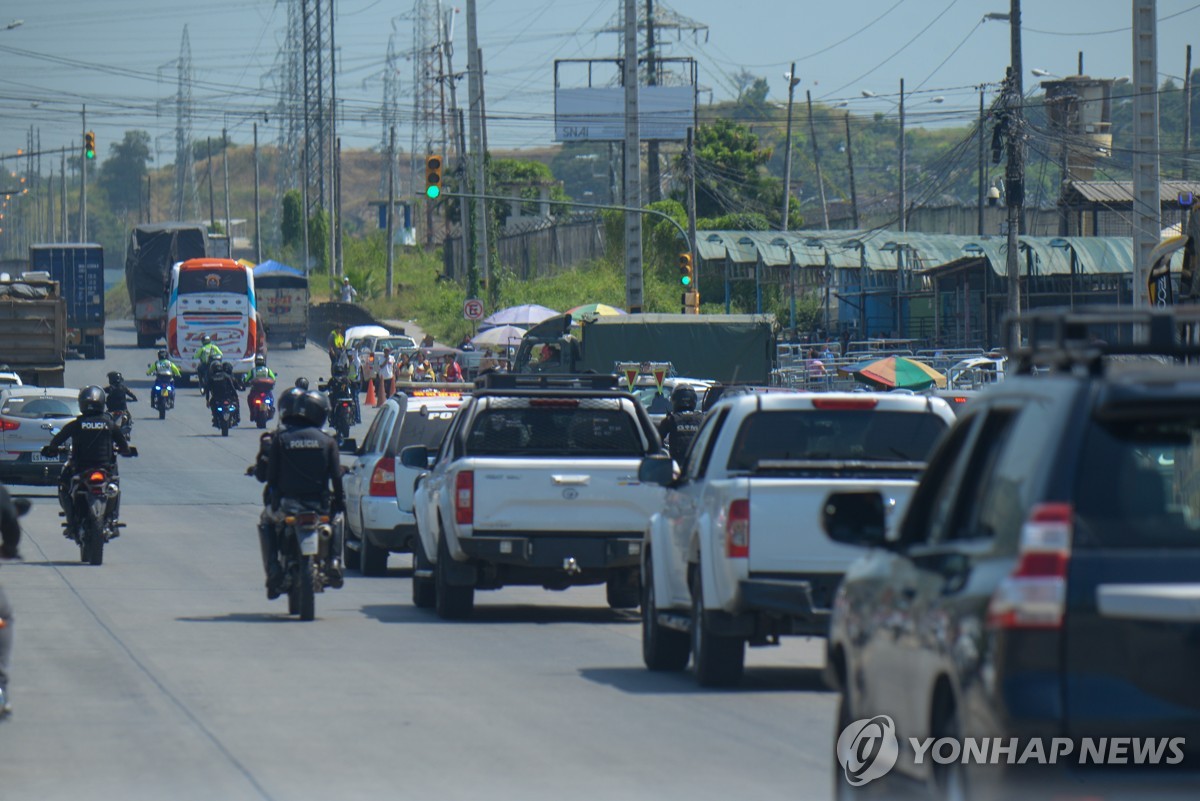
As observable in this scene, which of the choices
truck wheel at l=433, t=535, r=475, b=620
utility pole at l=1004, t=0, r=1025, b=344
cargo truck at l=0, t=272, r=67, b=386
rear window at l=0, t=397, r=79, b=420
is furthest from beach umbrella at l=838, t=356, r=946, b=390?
truck wheel at l=433, t=535, r=475, b=620

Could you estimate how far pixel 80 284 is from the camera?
69438 millimetres

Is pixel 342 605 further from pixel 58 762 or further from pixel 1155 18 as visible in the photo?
pixel 1155 18

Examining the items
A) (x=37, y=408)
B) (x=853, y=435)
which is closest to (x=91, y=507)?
(x=853, y=435)

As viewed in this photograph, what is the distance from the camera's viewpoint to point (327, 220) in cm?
11000

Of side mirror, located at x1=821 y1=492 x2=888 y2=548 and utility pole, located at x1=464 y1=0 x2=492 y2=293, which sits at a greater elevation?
utility pole, located at x1=464 y1=0 x2=492 y2=293

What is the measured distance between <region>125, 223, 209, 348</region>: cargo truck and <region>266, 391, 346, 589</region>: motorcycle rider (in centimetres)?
5919

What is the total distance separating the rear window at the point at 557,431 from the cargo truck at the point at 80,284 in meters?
55.4

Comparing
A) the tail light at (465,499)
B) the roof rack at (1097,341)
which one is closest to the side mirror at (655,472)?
the tail light at (465,499)

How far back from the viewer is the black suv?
4.53 metres

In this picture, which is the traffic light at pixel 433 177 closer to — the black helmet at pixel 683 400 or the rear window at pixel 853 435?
the black helmet at pixel 683 400

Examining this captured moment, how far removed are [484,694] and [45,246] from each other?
206ft

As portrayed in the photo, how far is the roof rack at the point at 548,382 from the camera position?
15.7 meters

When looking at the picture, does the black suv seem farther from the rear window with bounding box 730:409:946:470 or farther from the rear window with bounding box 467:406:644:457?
the rear window with bounding box 467:406:644:457

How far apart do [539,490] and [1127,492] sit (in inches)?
401
